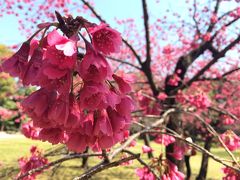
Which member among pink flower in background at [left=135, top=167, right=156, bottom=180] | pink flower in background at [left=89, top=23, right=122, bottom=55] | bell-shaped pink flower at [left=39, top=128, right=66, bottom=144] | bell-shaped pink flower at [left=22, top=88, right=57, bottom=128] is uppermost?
pink flower in background at [left=89, top=23, right=122, bottom=55]

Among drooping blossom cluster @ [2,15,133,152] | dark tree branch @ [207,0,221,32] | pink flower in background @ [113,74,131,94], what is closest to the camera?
drooping blossom cluster @ [2,15,133,152]

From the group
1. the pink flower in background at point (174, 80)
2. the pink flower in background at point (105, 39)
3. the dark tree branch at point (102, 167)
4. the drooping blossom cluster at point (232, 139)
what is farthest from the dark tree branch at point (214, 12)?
the pink flower in background at point (105, 39)

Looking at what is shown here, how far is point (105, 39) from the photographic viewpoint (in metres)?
1.09

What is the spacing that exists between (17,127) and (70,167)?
74.6ft

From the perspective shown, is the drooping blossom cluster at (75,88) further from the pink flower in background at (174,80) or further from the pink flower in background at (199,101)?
the pink flower in background at (174,80)

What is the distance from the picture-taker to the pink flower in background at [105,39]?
1.08m

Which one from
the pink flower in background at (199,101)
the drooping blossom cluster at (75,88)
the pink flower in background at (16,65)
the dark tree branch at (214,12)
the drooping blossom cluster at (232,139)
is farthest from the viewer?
the dark tree branch at (214,12)

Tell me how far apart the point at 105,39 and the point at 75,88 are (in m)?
0.21

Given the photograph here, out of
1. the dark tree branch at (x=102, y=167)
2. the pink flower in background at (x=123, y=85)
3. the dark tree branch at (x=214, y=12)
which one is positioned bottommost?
the dark tree branch at (x=102, y=167)

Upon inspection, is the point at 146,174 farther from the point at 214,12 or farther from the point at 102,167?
the point at 214,12

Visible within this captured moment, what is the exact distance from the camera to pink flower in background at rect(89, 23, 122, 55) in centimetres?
108

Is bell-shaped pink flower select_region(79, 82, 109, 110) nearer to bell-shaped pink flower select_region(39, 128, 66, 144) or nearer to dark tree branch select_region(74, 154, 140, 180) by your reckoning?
bell-shaped pink flower select_region(39, 128, 66, 144)

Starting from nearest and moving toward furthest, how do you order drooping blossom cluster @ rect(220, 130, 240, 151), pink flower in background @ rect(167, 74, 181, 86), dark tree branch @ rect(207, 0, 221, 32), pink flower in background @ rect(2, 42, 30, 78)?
pink flower in background @ rect(2, 42, 30, 78) → drooping blossom cluster @ rect(220, 130, 240, 151) → pink flower in background @ rect(167, 74, 181, 86) → dark tree branch @ rect(207, 0, 221, 32)

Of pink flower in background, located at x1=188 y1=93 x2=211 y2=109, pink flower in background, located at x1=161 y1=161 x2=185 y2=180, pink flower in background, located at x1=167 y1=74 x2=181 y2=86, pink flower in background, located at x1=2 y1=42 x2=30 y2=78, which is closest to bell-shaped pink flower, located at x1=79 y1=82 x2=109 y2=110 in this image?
pink flower in background, located at x1=2 y1=42 x2=30 y2=78
